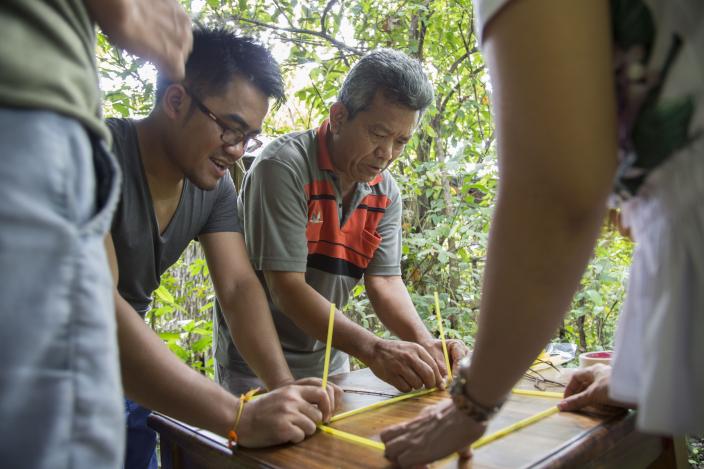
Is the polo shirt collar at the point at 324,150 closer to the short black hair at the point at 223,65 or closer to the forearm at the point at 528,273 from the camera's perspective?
the short black hair at the point at 223,65

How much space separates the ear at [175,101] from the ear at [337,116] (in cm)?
59

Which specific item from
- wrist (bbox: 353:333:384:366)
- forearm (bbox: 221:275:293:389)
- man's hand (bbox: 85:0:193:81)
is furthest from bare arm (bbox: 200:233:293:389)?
man's hand (bbox: 85:0:193:81)

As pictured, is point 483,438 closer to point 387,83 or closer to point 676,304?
point 676,304

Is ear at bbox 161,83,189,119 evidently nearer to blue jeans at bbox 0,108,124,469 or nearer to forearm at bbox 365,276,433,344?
forearm at bbox 365,276,433,344

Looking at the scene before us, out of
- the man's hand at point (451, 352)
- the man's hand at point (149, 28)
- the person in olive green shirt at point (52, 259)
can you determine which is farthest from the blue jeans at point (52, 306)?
the man's hand at point (451, 352)

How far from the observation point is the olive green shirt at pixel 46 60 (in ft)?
1.74

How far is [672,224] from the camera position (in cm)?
60

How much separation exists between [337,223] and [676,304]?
1.56 m

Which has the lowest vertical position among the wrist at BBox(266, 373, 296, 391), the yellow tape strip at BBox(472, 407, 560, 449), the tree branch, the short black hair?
the wrist at BBox(266, 373, 296, 391)

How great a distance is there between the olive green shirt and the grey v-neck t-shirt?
1015mm

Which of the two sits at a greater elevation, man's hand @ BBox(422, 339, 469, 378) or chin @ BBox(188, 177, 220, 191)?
chin @ BBox(188, 177, 220, 191)

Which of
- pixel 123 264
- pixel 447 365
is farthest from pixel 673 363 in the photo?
pixel 123 264

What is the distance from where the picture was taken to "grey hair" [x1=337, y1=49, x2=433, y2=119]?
195 cm

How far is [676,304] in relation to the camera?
0.58m
